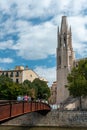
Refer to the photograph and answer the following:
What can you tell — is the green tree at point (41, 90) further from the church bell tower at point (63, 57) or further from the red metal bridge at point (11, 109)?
the red metal bridge at point (11, 109)

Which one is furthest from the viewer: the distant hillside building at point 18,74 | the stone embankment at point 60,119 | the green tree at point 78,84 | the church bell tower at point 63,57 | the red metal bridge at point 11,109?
the distant hillside building at point 18,74

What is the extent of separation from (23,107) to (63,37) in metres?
88.3

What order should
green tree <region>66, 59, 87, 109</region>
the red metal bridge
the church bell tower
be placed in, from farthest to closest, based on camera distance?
1. the church bell tower
2. green tree <region>66, 59, 87, 109</region>
3. the red metal bridge

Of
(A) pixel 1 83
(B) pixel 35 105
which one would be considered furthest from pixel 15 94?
(B) pixel 35 105

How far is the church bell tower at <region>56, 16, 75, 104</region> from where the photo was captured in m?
116

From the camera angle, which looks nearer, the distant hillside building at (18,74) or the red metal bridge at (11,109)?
the red metal bridge at (11,109)

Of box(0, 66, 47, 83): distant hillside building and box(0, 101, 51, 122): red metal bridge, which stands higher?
box(0, 66, 47, 83): distant hillside building

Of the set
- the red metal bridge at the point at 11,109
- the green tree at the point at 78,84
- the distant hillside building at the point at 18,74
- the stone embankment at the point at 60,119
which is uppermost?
the distant hillside building at the point at 18,74

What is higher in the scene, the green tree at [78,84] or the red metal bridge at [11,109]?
the green tree at [78,84]

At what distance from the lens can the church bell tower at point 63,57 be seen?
380 ft

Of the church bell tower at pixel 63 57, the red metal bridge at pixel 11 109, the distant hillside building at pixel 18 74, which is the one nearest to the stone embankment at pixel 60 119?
the red metal bridge at pixel 11 109

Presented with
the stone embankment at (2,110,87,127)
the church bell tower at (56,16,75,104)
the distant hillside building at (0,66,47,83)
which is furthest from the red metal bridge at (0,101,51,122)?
the distant hillside building at (0,66,47,83)

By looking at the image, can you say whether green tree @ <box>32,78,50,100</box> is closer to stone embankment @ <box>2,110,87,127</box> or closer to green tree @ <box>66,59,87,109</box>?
green tree @ <box>66,59,87,109</box>

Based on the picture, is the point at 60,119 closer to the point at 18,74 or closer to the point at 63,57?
the point at 63,57
